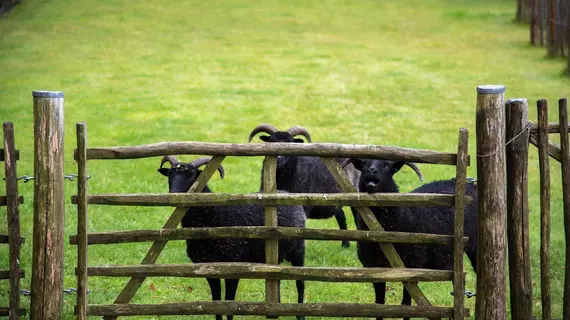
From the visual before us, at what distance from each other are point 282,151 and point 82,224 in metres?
1.95

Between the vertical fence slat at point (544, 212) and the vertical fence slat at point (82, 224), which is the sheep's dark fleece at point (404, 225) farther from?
the vertical fence slat at point (82, 224)

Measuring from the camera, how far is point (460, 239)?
8156 millimetres

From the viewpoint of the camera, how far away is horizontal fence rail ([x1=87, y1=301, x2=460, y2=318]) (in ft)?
27.3

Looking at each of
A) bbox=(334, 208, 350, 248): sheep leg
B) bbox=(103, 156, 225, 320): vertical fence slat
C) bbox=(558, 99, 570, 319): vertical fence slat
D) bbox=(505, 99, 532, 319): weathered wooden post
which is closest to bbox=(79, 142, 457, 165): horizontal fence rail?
bbox=(103, 156, 225, 320): vertical fence slat

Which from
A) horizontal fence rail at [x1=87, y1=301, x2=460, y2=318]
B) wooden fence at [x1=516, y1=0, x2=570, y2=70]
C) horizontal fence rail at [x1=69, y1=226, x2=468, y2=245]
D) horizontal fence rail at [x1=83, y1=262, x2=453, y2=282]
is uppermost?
wooden fence at [x1=516, y1=0, x2=570, y2=70]

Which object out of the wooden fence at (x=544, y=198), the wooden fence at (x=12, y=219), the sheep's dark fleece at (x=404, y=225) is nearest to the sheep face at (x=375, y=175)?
the sheep's dark fleece at (x=404, y=225)

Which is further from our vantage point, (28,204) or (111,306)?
(28,204)

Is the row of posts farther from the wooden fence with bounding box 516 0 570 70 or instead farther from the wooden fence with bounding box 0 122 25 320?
the wooden fence with bounding box 516 0 570 70

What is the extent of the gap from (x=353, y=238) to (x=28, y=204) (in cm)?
950

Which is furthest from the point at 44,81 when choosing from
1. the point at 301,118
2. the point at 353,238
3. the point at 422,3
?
the point at 422,3

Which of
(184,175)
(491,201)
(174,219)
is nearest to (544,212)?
(491,201)

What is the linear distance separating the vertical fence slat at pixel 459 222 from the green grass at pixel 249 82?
2640 mm

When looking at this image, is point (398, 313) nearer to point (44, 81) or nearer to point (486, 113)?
point (486, 113)

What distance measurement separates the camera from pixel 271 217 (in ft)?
27.6
